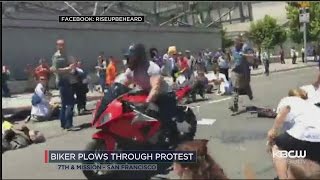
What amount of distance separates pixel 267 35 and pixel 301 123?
2682cm

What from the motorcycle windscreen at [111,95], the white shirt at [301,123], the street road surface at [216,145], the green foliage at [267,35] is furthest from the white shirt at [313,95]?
the green foliage at [267,35]

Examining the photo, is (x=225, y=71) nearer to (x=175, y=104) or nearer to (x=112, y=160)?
(x=175, y=104)

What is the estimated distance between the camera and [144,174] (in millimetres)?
5051

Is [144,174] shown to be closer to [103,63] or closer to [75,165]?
[75,165]

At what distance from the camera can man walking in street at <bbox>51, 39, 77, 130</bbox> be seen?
901cm

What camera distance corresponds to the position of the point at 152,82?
5.24m

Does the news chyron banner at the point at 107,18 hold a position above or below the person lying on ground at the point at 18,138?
above

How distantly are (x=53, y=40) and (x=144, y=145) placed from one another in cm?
1540

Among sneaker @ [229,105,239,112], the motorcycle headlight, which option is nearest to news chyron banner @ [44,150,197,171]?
Result: the motorcycle headlight

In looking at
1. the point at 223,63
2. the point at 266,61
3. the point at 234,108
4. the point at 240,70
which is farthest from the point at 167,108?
the point at 266,61

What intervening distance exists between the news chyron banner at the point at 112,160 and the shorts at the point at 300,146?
103 centimetres

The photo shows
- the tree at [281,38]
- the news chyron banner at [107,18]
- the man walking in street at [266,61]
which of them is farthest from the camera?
the tree at [281,38]

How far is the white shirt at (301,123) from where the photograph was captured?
16.5 ft

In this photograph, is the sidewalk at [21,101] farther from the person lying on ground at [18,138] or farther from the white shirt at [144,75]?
the white shirt at [144,75]
